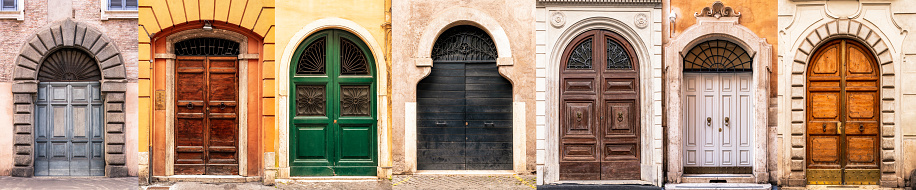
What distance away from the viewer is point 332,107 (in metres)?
9.89

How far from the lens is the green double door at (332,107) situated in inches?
386

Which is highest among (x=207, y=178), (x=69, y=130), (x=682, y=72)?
(x=682, y=72)

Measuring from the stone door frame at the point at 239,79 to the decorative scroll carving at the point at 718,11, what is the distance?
22.3 feet

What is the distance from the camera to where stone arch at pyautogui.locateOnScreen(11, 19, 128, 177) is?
10.3 metres

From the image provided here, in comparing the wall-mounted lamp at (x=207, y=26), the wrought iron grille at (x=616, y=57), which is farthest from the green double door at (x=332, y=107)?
the wrought iron grille at (x=616, y=57)

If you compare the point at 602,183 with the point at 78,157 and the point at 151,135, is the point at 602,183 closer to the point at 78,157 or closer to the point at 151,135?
the point at 151,135

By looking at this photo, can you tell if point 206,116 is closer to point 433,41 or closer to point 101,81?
point 101,81

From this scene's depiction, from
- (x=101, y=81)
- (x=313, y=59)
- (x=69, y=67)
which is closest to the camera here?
(x=313, y=59)

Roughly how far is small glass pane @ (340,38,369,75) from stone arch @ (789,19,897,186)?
6.51m

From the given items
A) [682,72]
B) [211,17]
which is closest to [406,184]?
[211,17]

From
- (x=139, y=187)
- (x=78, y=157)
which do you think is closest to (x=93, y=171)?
(x=78, y=157)

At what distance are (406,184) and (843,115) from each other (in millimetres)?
6796

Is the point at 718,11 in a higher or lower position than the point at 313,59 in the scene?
higher

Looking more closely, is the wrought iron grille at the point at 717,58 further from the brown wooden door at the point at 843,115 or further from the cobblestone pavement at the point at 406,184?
the cobblestone pavement at the point at 406,184
